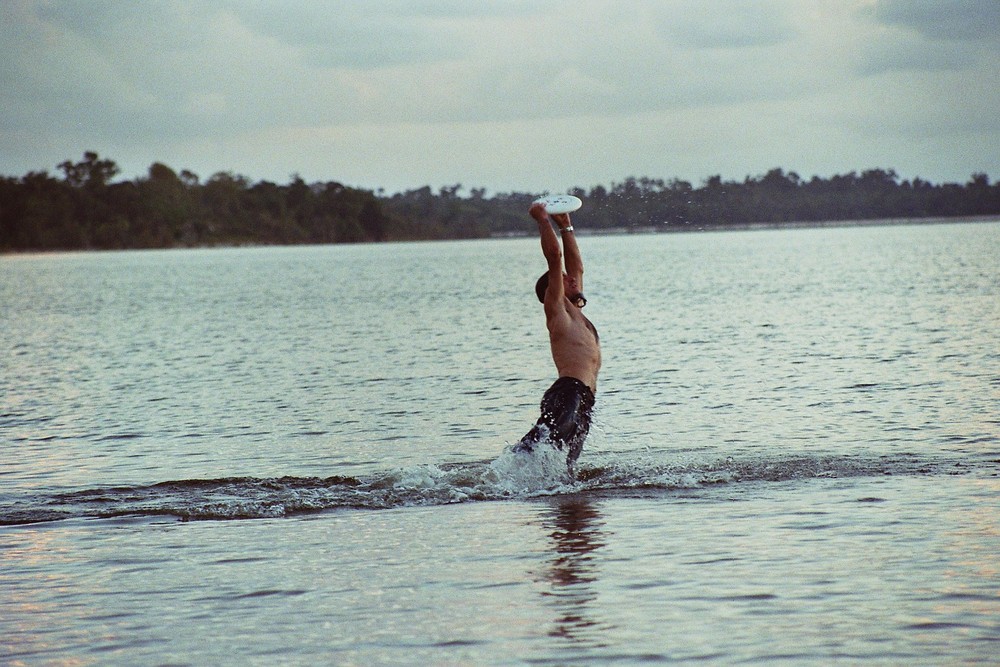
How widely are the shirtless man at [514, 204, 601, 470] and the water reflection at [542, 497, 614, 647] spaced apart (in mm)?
724

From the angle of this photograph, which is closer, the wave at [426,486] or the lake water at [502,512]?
the lake water at [502,512]

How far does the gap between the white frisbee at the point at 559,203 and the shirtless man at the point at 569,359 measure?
0.12m

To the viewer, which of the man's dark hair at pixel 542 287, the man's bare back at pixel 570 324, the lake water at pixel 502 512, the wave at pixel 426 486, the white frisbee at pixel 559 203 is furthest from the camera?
the wave at pixel 426 486

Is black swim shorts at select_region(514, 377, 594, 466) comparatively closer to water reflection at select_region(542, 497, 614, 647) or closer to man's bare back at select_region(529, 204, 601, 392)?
man's bare back at select_region(529, 204, 601, 392)

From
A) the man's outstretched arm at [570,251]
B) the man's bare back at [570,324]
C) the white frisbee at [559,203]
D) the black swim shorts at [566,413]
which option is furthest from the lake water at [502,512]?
the white frisbee at [559,203]

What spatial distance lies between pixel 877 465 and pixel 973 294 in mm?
38759

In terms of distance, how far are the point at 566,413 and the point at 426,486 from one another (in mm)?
2101

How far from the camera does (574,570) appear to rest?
980 cm

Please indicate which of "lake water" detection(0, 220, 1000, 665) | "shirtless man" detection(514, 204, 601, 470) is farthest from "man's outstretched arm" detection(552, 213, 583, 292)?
"lake water" detection(0, 220, 1000, 665)

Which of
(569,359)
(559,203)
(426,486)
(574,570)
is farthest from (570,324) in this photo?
(574,570)

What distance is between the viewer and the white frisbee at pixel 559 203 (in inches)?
489

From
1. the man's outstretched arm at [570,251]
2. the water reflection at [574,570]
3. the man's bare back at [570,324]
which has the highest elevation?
the man's outstretched arm at [570,251]

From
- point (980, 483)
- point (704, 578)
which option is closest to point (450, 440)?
point (980, 483)

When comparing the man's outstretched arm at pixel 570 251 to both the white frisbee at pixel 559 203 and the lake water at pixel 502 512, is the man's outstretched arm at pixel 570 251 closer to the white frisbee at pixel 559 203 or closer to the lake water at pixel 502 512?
the white frisbee at pixel 559 203
